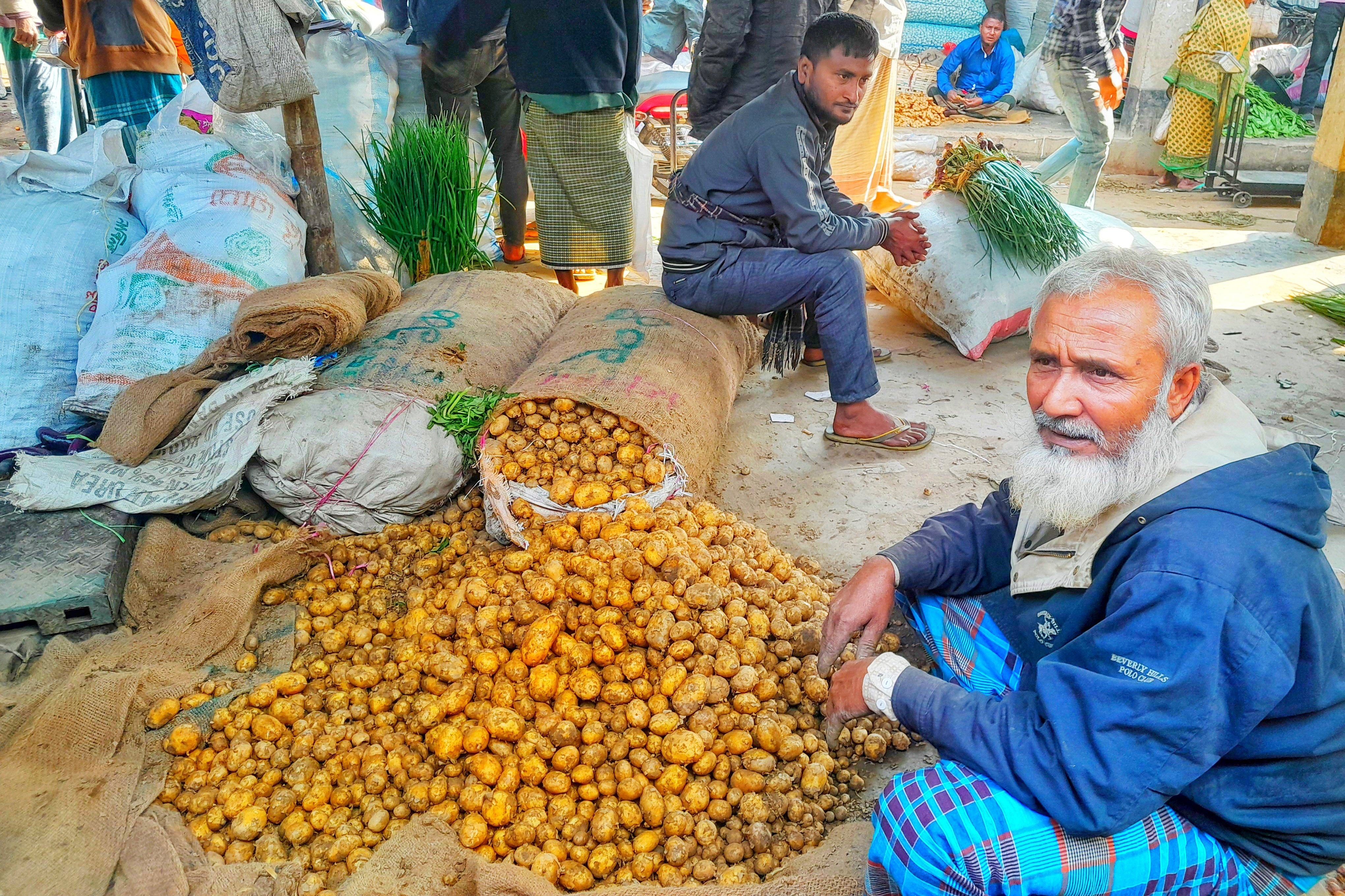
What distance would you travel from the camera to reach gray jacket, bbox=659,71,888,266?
3.43 metres

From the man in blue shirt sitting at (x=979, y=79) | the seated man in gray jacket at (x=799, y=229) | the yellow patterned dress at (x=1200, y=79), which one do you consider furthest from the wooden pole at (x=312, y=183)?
the man in blue shirt sitting at (x=979, y=79)

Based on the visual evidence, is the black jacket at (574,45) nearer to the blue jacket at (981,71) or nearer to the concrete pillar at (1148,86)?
the concrete pillar at (1148,86)

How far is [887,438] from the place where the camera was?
3.71 m

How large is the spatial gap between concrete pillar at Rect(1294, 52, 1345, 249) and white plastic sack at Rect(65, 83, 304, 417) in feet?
20.8

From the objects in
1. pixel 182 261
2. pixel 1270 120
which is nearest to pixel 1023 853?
pixel 182 261

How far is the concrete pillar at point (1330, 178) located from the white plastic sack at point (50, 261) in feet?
22.7

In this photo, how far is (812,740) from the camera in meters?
2.12

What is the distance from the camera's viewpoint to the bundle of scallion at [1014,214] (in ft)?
13.8

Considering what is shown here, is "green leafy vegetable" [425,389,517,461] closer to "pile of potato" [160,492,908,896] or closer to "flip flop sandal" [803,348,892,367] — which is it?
"pile of potato" [160,492,908,896]

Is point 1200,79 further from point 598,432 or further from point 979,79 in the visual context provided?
point 598,432

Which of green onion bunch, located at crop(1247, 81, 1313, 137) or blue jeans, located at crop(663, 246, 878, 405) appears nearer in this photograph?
blue jeans, located at crop(663, 246, 878, 405)

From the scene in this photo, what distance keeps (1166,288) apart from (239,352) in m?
2.64

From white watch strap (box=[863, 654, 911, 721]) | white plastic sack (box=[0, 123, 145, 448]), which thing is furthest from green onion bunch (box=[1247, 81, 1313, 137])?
white plastic sack (box=[0, 123, 145, 448])

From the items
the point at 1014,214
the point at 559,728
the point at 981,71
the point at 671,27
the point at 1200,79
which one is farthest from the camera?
the point at 981,71
